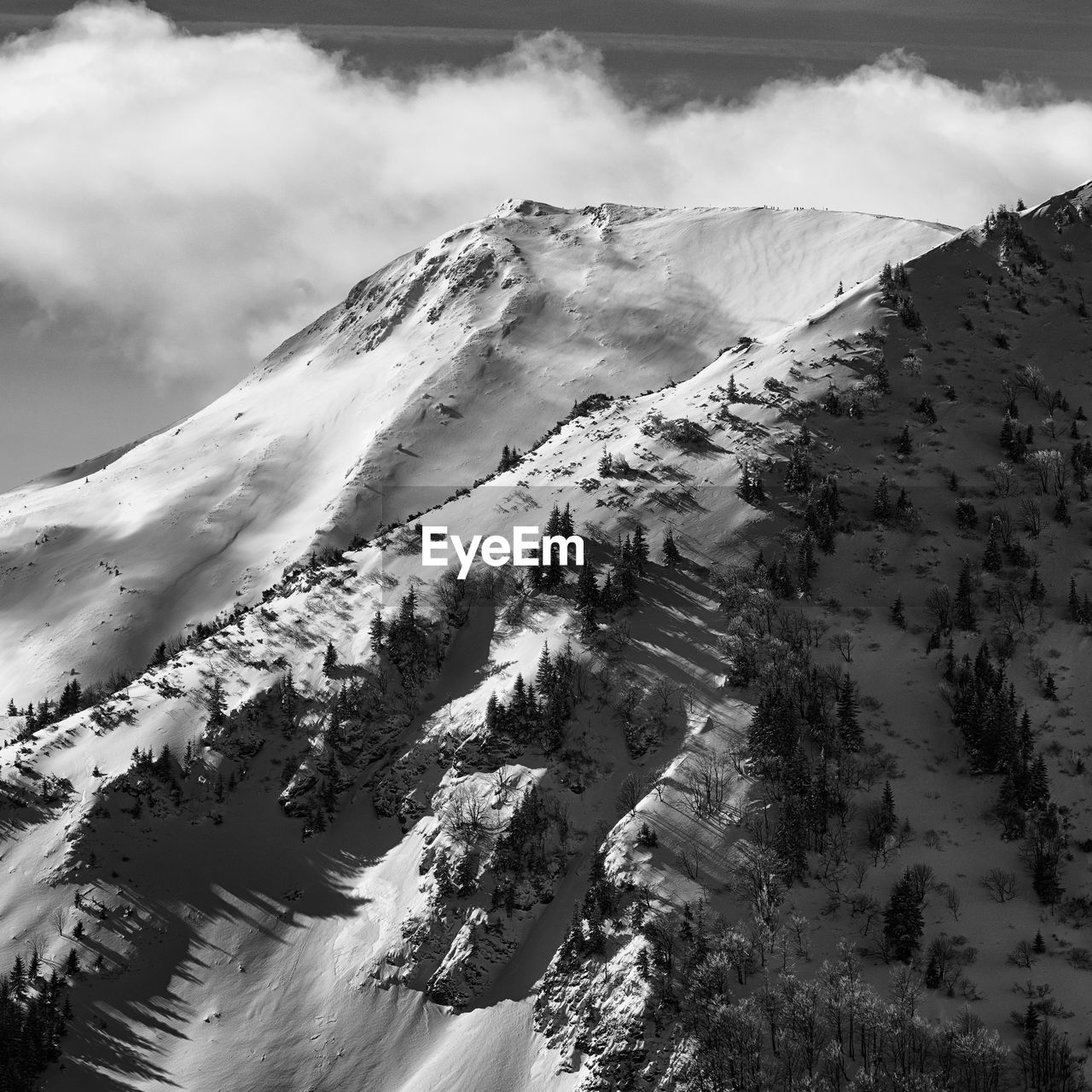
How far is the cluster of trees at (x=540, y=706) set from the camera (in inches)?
4852

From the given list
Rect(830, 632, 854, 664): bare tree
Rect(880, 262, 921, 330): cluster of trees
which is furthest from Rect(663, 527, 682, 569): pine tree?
Rect(880, 262, 921, 330): cluster of trees

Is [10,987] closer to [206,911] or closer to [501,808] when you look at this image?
[206,911]

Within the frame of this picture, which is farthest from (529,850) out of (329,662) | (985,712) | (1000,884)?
(985,712)

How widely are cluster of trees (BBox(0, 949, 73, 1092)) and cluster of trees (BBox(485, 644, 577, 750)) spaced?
49303 mm

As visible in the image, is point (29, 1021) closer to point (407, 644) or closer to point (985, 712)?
point (407, 644)

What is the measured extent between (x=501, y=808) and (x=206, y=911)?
33.9 metres

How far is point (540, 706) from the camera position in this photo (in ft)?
410

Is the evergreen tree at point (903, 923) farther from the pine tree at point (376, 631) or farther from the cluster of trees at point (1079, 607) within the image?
the pine tree at point (376, 631)

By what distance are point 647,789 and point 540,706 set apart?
1591 cm

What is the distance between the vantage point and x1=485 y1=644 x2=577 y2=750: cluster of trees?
123250mm

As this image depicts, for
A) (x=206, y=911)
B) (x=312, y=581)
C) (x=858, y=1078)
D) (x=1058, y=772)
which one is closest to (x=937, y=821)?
(x=1058, y=772)

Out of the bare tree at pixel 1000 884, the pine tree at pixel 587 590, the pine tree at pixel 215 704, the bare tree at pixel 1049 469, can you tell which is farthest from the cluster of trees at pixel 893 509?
the pine tree at pixel 215 704

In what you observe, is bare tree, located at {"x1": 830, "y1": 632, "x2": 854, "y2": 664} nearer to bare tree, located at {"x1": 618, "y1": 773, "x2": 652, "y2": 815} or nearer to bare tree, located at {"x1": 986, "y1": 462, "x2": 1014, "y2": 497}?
bare tree, located at {"x1": 618, "y1": 773, "x2": 652, "y2": 815}

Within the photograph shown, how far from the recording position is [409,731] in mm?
133500
